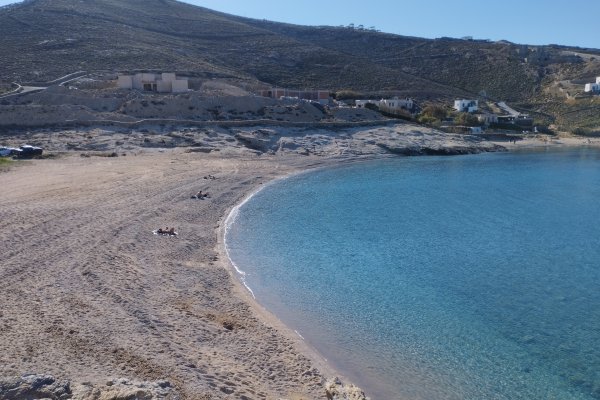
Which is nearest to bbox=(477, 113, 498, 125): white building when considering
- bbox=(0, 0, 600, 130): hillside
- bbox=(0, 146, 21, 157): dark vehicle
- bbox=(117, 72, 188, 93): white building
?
bbox=(0, 0, 600, 130): hillside

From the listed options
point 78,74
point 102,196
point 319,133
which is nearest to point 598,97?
point 319,133

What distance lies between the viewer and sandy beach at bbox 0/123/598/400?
31.4 ft

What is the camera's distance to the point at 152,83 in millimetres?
53469

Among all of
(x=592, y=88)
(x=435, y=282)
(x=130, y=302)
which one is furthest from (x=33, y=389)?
(x=592, y=88)

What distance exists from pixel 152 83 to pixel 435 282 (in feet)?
139

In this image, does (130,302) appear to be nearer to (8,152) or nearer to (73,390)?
(73,390)

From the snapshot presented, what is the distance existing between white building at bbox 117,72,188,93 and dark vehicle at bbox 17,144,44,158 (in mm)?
19063

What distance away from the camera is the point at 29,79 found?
54281mm

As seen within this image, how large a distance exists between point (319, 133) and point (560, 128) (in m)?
36.9

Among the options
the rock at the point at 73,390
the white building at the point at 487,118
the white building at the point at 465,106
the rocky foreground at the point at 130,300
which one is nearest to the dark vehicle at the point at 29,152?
the rocky foreground at the point at 130,300

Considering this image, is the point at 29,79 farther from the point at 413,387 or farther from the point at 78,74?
the point at 413,387

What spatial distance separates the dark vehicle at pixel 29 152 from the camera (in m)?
34.0

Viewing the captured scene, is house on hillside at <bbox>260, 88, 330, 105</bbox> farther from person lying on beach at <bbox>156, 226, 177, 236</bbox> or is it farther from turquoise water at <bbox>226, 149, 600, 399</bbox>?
person lying on beach at <bbox>156, 226, 177, 236</bbox>

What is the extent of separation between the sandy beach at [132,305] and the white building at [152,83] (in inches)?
1108
